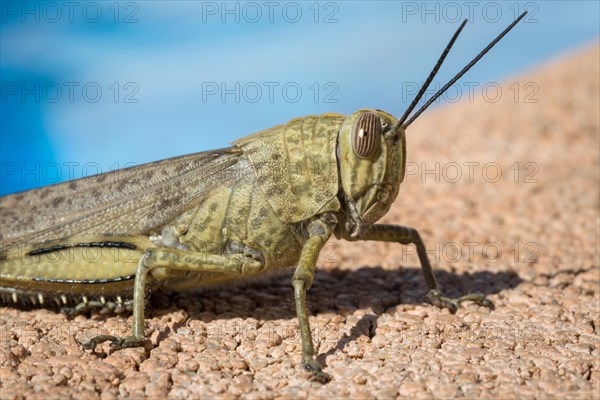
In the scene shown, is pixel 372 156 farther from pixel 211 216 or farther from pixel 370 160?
pixel 211 216

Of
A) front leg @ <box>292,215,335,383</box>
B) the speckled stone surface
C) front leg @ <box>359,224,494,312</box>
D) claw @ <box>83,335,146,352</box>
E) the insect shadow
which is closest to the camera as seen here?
the speckled stone surface

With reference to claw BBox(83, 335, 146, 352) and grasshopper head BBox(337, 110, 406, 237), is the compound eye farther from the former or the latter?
claw BBox(83, 335, 146, 352)

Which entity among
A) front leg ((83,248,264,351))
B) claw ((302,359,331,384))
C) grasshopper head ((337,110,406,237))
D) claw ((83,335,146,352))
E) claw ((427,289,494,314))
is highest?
grasshopper head ((337,110,406,237))

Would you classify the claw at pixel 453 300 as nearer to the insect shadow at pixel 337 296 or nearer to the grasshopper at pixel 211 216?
the insect shadow at pixel 337 296

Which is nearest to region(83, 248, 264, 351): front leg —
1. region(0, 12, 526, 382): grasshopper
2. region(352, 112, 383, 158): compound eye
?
region(0, 12, 526, 382): grasshopper

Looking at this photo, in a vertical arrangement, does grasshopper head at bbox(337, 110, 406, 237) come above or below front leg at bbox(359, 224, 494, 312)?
above

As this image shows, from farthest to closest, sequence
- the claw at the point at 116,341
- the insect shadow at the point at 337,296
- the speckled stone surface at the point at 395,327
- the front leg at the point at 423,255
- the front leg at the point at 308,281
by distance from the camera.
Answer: the front leg at the point at 423,255 → the insect shadow at the point at 337,296 → the claw at the point at 116,341 → the front leg at the point at 308,281 → the speckled stone surface at the point at 395,327

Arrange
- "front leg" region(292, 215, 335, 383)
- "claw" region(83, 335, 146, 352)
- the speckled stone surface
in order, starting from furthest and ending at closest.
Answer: "claw" region(83, 335, 146, 352), "front leg" region(292, 215, 335, 383), the speckled stone surface

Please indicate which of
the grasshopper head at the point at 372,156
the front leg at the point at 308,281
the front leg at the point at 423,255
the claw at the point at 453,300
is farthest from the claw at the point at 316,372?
the claw at the point at 453,300

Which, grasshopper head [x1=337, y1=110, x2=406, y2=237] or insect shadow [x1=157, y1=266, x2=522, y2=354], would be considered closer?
grasshopper head [x1=337, y1=110, x2=406, y2=237]
